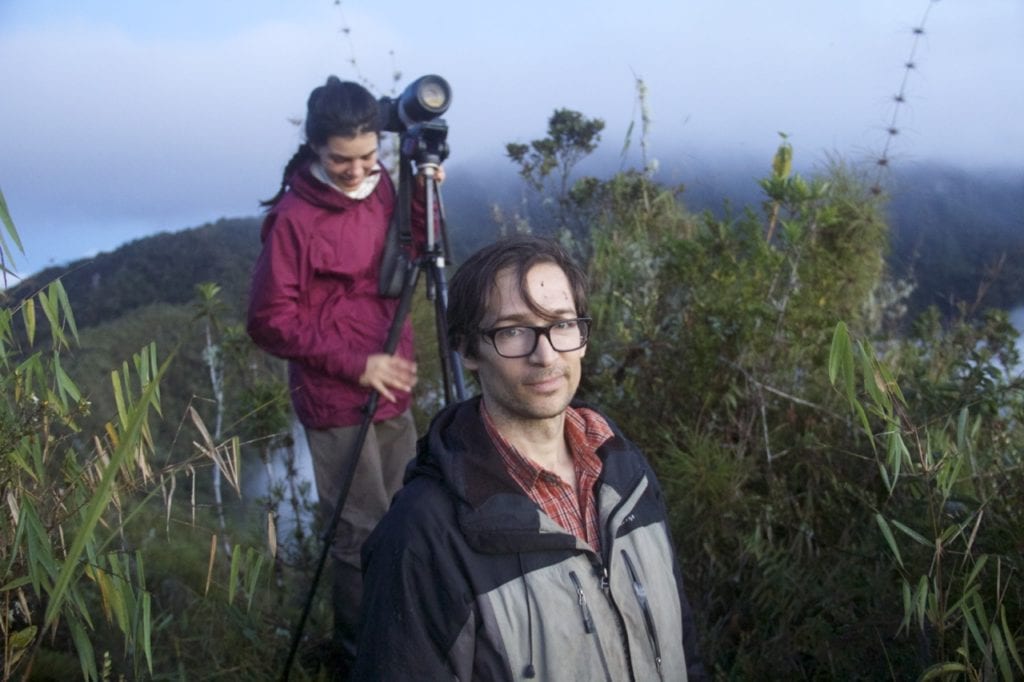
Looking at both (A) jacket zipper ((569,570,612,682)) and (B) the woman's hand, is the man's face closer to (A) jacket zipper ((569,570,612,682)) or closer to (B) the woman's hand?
(A) jacket zipper ((569,570,612,682))

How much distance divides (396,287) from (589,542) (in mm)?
1502

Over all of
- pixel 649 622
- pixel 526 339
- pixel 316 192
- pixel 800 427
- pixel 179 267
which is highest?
pixel 316 192

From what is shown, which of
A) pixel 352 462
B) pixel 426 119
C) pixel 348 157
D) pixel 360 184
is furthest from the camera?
pixel 426 119

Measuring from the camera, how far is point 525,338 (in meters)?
1.72

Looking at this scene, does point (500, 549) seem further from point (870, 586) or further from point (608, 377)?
point (608, 377)

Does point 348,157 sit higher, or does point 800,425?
point 348,157

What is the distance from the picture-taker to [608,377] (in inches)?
133

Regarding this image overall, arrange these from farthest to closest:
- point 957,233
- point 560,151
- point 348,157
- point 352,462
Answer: point 560,151 → point 957,233 → point 348,157 → point 352,462

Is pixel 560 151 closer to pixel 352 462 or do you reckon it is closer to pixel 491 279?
pixel 352 462

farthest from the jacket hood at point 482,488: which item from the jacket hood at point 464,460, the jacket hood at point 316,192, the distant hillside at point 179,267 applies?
the distant hillside at point 179,267

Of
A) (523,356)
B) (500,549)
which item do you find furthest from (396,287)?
(500,549)

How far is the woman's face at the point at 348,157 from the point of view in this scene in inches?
110

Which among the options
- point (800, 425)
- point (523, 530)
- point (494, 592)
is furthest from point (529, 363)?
point (800, 425)

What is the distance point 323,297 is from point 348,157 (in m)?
0.46
